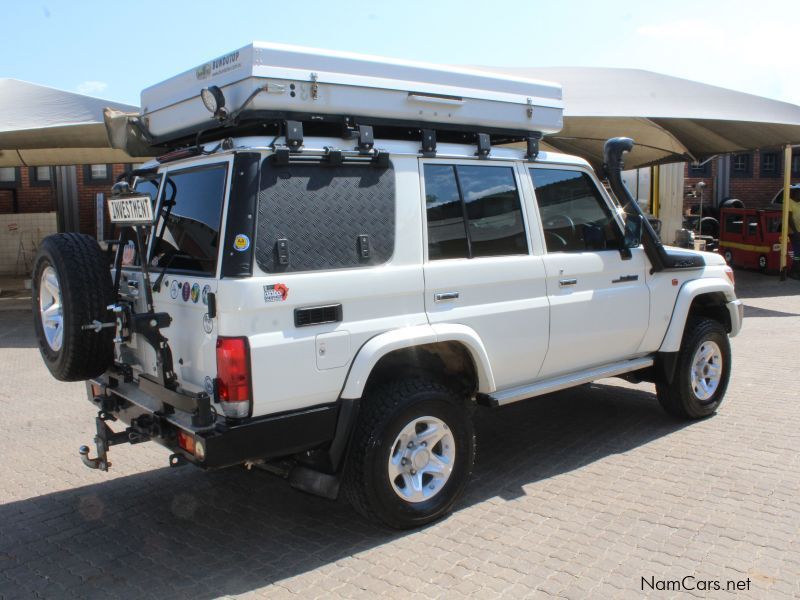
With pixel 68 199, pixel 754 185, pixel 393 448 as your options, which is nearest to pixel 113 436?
pixel 393 448

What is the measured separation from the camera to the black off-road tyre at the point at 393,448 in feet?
12.3

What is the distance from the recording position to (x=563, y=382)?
477 centimetres

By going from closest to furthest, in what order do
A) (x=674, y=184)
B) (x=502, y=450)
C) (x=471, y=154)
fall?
(x=471, y=154)
(x=502, y=450)
(x=674, y=184)

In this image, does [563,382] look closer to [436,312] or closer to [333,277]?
[436,312]

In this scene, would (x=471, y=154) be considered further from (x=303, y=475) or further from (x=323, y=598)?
(x=323, y=598)

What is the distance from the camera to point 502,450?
211 inches

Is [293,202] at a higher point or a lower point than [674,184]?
lower

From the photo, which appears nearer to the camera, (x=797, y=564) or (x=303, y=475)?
(x=797, y=564)

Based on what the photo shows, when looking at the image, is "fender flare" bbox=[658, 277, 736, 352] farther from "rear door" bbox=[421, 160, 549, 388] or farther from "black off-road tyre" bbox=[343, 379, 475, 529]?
"black off-road tyre" bbox=[343, 379, 475, 529]

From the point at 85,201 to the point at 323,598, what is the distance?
19595 millimetres

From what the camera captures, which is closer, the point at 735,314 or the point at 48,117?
the point at 735,314

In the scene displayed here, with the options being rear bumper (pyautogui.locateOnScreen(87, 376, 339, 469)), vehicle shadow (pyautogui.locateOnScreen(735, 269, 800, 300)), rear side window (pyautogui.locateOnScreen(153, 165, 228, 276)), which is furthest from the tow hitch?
vehicle shadow (pyautogui.locateOnScreen(735, 269, 800, 300))

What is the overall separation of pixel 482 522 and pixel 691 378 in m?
2.53

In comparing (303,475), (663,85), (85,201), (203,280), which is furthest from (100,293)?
(85,201)
